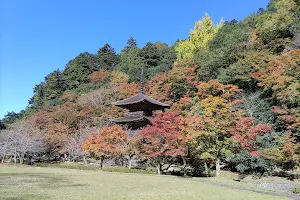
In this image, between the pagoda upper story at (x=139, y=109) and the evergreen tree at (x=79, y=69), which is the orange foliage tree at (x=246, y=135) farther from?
the evergreen tree at (x=79, y=69)

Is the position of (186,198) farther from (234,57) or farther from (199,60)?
(199,60)

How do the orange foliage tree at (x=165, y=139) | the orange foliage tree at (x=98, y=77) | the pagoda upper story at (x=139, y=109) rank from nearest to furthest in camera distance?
the orange foliage tree at (x=165, y=139) → the pagoda upper story at (x=139, y=109) → the orange foliage tree at (x=98, y=77)

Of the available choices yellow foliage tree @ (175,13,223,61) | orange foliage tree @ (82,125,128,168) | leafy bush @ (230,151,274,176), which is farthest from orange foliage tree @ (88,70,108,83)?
leafy bush @ (230,151,274,176)

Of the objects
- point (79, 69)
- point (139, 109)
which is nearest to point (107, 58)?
point (79, 69)

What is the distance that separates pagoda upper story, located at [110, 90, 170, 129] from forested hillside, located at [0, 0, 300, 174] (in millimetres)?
1188

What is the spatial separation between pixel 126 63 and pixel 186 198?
44.9m

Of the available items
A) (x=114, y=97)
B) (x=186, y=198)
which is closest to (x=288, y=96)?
(x=186, y=198)

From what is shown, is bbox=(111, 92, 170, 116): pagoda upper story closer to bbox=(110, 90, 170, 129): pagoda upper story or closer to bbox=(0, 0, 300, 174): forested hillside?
bbox=(110, 90, 170, 129): pagoda upper story

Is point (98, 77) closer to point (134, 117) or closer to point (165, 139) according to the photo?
point (134, 117)

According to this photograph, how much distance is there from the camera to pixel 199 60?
31.5 m

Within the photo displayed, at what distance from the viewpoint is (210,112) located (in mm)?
16609

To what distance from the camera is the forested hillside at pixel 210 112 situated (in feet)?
54.7

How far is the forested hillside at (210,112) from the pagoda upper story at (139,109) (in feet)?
3.90

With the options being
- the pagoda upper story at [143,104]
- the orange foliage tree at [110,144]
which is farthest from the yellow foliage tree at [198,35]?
the orange foliage tree at [110,144]
